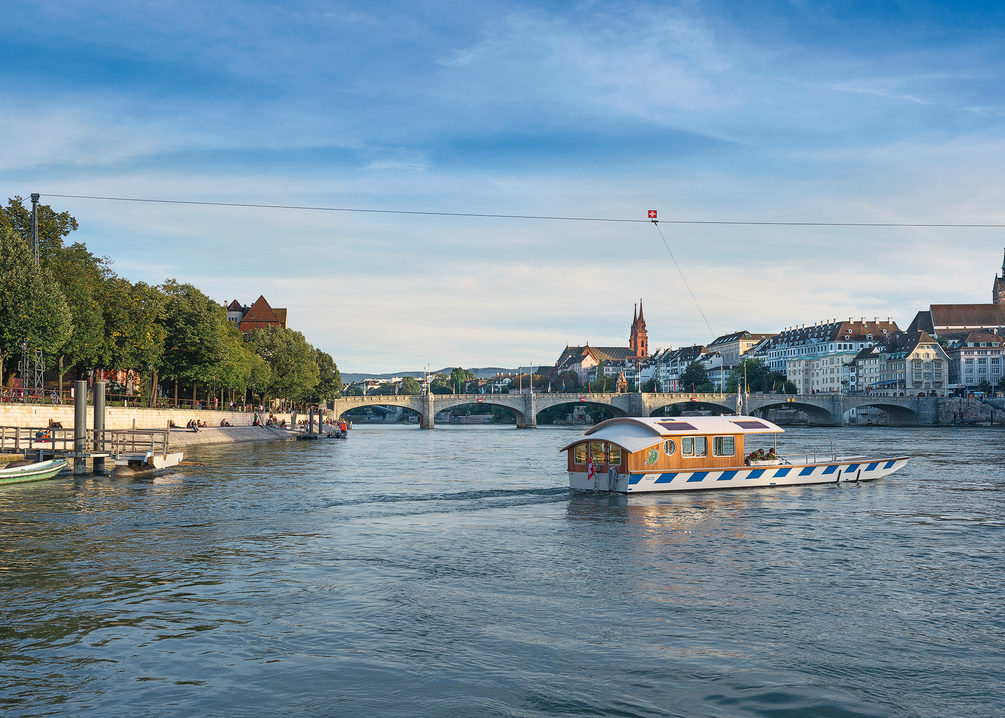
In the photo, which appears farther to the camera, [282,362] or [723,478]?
[282,362]

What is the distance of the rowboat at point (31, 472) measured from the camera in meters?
35.9

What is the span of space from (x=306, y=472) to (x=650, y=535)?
2697 centimetres

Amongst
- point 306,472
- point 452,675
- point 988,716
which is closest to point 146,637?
point 452,675

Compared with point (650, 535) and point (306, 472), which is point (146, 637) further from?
point (306, 472)

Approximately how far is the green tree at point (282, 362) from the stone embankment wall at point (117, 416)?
11511 mm

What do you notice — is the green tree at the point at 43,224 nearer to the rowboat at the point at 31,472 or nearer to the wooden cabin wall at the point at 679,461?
the rowboat at the point at 31,472

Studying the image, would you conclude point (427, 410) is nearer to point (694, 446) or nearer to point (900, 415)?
point (900, 415)

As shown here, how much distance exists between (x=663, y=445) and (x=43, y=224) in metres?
52.5

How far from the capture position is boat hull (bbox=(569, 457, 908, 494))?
113 feet

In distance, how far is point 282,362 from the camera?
110 m

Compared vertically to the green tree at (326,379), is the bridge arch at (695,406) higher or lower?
lower

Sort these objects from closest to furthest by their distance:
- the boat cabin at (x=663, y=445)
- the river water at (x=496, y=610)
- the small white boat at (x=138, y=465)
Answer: the river water at (x=496, y=610), the boat cabin at (x=663, y=445), the small white boat at (x=138, y=465)

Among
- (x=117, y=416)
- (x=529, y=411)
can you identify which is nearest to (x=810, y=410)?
(x=529, y=411)

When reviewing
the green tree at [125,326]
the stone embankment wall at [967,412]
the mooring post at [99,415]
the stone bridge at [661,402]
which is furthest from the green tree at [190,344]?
the stone embankment wall at [967,412]
